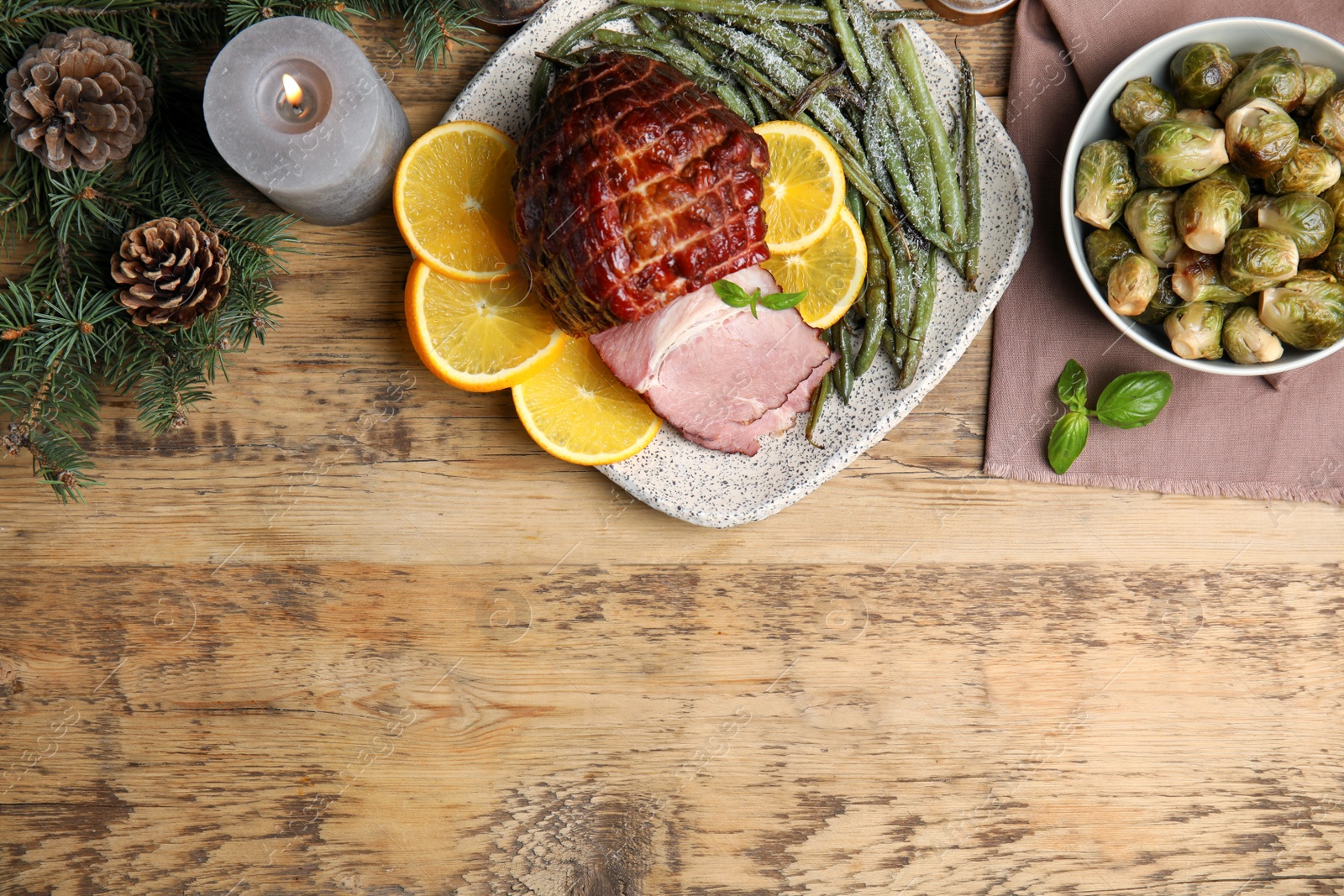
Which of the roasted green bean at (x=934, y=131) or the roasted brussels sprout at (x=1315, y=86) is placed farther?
the roasted green bean at (x=934, y=131)

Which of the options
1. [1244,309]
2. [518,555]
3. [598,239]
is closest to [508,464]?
[518,555]

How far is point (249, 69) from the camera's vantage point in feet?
6.55

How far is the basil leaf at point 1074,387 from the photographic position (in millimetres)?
2309

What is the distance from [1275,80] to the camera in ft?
6.48

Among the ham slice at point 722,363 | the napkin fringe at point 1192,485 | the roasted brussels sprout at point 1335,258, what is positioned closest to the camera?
the roasted brussels sprout at point 1335,258

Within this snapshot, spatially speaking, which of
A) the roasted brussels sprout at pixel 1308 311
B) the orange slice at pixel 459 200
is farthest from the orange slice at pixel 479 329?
the roasted brussels sprout at pixel 1308 311

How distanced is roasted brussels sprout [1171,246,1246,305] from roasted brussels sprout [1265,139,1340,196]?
218 mm

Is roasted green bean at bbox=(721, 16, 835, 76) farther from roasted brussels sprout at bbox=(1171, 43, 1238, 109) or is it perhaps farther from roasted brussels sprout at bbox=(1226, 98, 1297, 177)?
roasted brussels sprout at bbox=(1226, 98, 1297, 177)

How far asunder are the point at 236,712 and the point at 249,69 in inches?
69.3

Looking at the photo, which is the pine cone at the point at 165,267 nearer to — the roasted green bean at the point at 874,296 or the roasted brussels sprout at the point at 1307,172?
the roasted green bean at the point at 874,296

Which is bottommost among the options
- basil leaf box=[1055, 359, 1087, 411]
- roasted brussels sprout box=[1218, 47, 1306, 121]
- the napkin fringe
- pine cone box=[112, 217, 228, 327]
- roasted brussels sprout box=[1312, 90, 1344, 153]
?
the napkin fringe

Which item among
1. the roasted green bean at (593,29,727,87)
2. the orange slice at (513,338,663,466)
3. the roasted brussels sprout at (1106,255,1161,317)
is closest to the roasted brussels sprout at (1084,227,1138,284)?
the roasted brussels sprout at (1106,255,1161,317)

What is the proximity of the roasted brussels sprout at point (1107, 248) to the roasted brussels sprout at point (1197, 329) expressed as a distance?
0.20 metres

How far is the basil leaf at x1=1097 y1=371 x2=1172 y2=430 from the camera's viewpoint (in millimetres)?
2244
